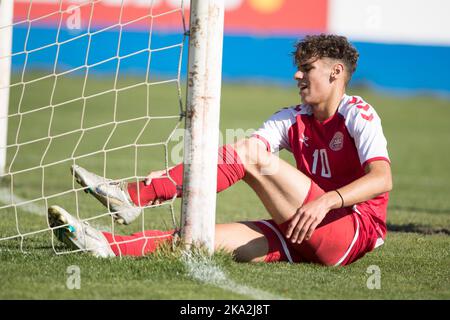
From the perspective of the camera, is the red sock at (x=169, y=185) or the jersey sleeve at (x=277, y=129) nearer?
the red sock at (x=169, y=185)

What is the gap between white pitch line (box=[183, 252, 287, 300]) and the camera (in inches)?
150

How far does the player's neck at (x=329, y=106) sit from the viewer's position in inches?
183

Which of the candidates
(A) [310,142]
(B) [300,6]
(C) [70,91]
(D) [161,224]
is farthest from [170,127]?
(A) [310,142]

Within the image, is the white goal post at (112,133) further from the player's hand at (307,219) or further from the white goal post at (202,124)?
the player's hand at (307,219)

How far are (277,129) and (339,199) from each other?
0.87 m

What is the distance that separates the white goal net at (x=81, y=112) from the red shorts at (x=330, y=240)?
0.68 m

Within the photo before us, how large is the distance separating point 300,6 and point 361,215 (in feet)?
54.1

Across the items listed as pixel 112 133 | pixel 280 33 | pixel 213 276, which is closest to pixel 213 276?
pixel 213 276

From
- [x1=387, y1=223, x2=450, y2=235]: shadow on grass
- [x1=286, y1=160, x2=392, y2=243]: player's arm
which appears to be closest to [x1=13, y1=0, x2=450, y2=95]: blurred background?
[x1=387, y1=223, x2=450, y2=235]: shadow on grass

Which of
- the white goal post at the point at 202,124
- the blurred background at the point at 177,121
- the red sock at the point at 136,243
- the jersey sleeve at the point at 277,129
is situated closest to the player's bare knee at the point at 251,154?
the white goal post at the point at 202,124

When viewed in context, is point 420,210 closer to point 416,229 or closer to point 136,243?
point 416,229

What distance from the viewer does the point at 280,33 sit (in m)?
20.9

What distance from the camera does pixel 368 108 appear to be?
454cm
